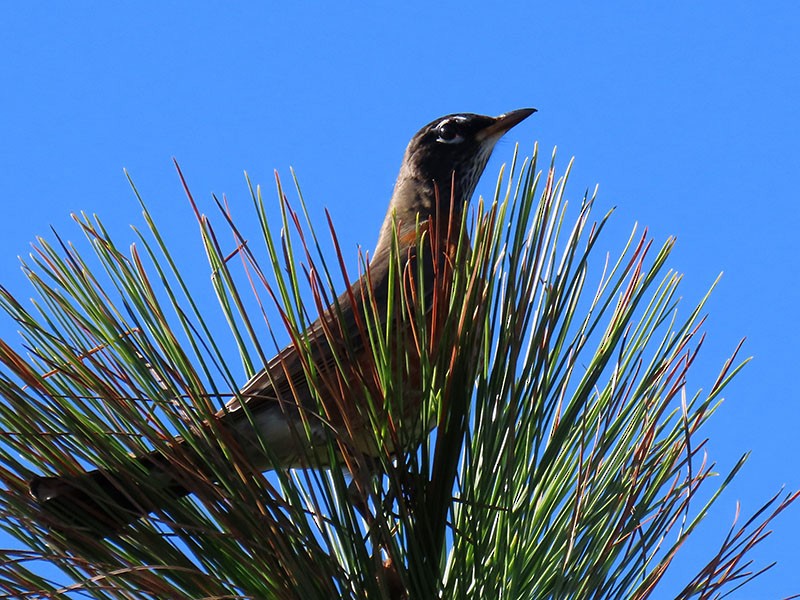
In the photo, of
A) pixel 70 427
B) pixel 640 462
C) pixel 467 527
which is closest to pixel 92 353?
pixel 70 427

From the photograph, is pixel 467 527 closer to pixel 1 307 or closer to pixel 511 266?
pixel 511 266

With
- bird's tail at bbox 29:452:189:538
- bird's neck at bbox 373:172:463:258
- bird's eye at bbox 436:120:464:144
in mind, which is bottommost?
bird's tail at bbox 29:452:189:538

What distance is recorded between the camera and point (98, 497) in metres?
1.58

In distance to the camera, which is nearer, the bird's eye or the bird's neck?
the bird's neck

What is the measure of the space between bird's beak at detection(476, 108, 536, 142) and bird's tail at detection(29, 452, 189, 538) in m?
2.47

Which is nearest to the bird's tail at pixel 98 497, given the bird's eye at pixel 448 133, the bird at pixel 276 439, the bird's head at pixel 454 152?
the bird at pixel 276 439

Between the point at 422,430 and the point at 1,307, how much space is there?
658 mm

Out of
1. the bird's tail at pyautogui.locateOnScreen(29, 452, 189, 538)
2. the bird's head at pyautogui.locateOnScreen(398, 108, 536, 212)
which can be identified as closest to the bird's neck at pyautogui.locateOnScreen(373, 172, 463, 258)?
the bird's head at pyautogui.locateOnScreen(398, 108, 536, 212)

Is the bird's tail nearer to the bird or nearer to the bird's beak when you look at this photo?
the bird

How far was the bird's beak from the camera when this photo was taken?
383 cm

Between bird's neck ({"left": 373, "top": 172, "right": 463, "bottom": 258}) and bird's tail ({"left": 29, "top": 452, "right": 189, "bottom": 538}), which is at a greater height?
bird's neck ({"left": 373, "top": 172, "right": 463, "bottom": 258})

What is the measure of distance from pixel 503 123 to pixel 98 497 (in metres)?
2.65

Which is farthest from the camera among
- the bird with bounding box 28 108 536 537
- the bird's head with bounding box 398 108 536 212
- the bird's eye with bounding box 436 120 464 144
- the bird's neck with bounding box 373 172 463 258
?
the bird's eye with bounding box 436 120 464 144

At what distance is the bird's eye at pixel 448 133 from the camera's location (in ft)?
13.4
